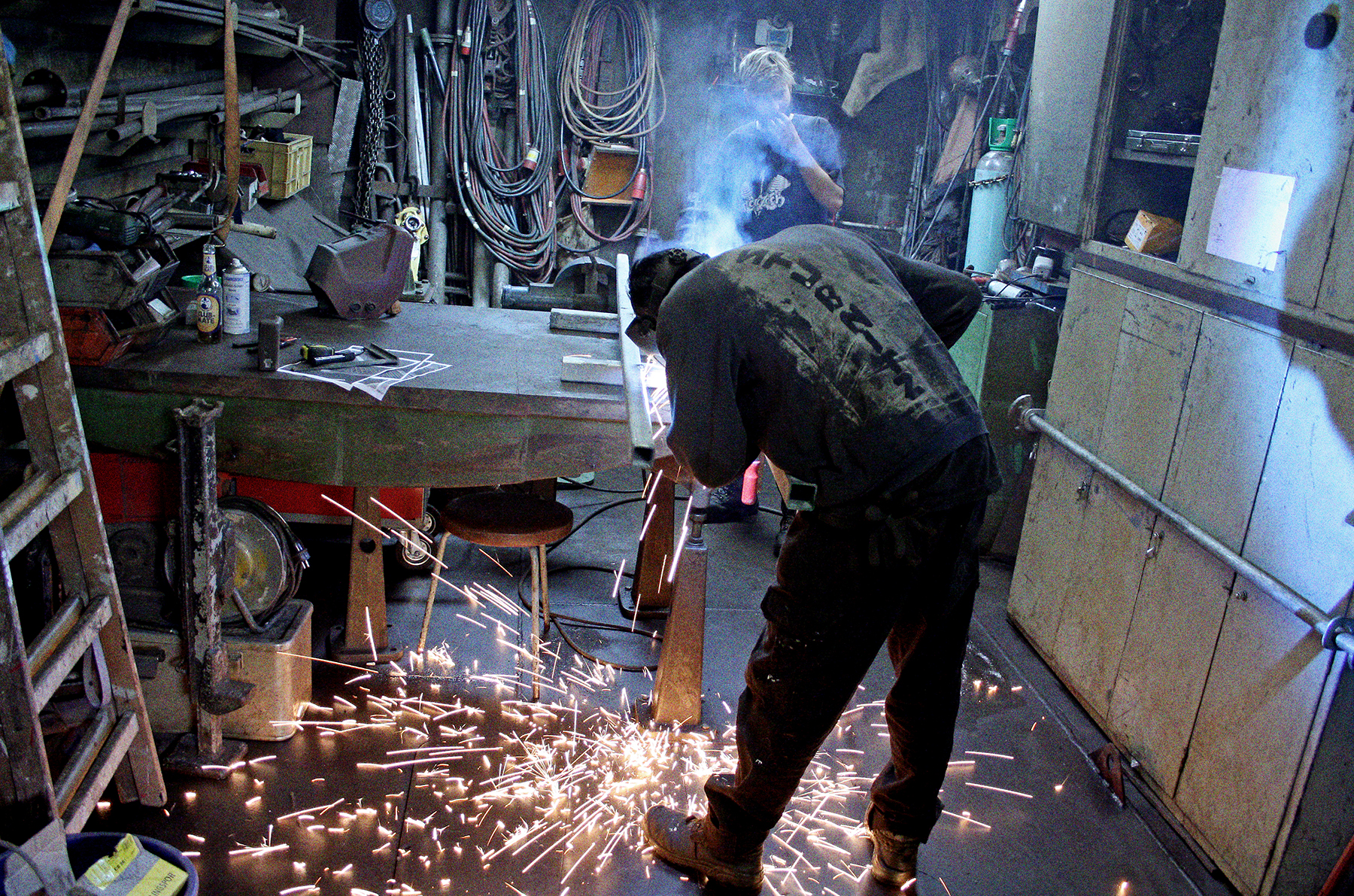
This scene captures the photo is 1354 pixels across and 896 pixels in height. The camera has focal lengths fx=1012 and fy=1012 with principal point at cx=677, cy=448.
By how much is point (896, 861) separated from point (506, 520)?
151 centimetres

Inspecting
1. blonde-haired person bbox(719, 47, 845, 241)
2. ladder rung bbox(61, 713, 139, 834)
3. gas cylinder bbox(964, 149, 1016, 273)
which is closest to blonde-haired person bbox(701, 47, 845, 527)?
blonde-haired person bbox(719, 47, 845, 241)

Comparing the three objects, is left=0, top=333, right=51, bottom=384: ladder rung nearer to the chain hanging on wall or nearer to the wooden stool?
the wooden stool

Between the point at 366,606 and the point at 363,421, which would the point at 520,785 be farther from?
the point at 363,421

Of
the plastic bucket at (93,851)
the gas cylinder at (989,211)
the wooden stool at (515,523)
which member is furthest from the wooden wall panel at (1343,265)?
the gas cylinder at (989,211)

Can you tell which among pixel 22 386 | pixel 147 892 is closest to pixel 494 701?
pixel 147 892

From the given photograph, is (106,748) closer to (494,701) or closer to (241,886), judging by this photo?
(241,886)

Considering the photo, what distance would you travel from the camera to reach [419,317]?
144 inches

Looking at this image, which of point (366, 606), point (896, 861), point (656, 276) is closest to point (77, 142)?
point (656, 276)

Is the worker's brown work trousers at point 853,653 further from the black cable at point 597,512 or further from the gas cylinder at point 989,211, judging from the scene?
the gas cylinder at point 989,211

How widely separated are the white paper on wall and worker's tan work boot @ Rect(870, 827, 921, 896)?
1.76m

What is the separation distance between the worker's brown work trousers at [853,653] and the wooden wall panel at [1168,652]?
33.7 inches

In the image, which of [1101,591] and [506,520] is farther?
[1101,591]

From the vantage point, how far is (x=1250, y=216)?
8.91ft

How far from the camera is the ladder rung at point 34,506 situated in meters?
2.00
